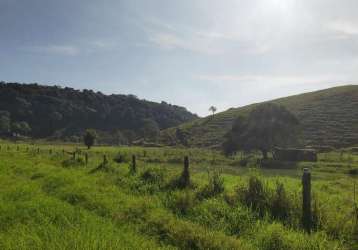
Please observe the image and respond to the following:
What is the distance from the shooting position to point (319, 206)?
35.8ft

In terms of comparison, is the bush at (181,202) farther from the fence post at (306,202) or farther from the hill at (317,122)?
the hill at (317,122)

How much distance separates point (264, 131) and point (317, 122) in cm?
5004

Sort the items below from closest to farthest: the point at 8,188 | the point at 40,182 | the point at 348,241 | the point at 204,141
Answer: the point at 348,241 < the point at 8,188 < the point at 40,182 < the point at 204,141

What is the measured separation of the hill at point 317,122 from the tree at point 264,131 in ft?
87.6

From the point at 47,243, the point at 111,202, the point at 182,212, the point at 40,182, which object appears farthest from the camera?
the point at 40,182

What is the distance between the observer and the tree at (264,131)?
61.5 m

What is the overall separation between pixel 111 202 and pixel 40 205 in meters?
2.35

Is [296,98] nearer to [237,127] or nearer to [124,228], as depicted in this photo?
[237,127]

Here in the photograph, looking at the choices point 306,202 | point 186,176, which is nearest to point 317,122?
point 186,176

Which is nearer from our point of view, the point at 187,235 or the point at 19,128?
the point at 187,235

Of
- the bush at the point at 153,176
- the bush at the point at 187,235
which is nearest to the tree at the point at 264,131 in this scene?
the bush at the point at 153,176

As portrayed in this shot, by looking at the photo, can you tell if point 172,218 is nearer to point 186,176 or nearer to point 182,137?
point 186,176

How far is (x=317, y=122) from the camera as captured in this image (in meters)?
106

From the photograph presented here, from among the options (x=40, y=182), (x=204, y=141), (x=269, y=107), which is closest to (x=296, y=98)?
(x=204, y=141)
